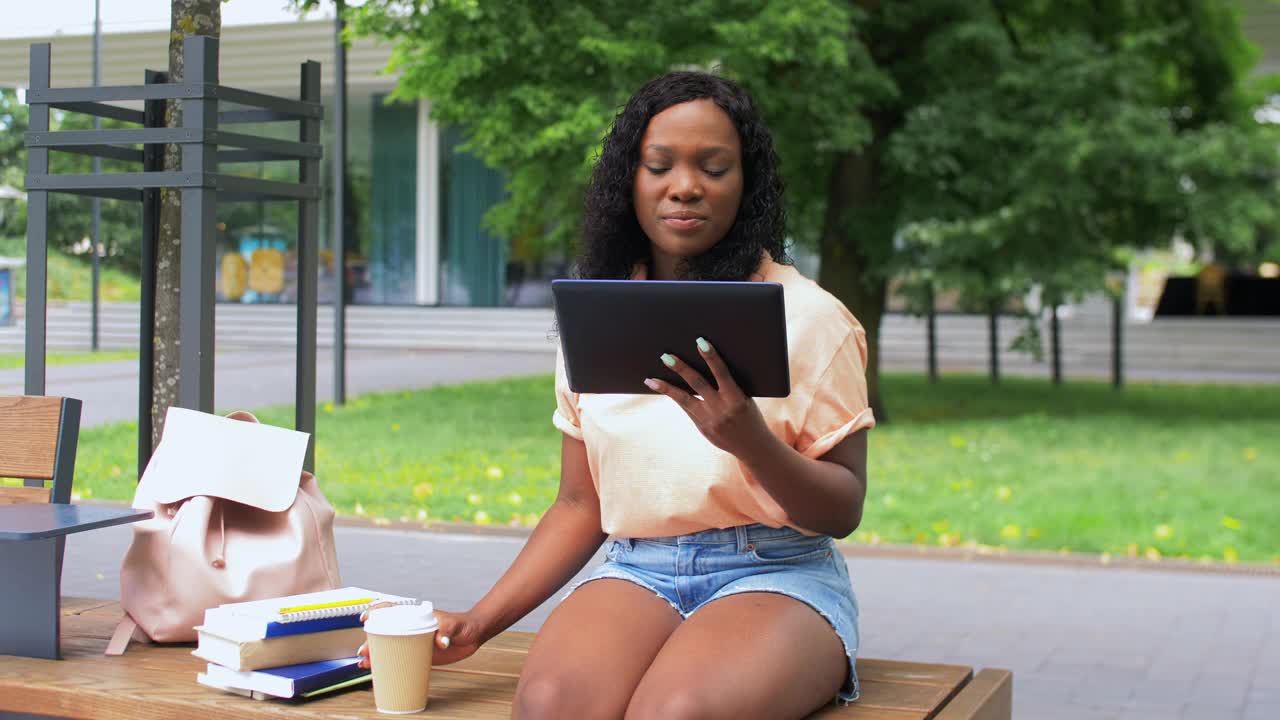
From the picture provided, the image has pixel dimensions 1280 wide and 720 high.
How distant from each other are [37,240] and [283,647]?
1.91 metres

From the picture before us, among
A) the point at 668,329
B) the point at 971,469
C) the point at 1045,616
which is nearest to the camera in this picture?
the point at 668,329

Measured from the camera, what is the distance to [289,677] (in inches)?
110

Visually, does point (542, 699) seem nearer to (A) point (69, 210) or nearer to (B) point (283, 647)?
(B) point (283, 647)

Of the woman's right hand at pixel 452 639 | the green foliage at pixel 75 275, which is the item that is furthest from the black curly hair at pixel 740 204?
the green foliage at pixel 75 275

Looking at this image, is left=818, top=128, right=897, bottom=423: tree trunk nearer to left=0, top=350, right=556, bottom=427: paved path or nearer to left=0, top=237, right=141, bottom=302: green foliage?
left=0, top=350, right=556, bottom=427: paved path

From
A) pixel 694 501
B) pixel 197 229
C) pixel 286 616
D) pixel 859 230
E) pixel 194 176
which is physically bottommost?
pixel 286 616

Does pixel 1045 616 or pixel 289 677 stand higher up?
pixel 289 677

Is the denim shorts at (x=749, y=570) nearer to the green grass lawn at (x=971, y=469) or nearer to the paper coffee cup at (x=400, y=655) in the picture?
the paper coffee cup at (x=400, y=655)

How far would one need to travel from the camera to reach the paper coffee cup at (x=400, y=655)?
273 cm

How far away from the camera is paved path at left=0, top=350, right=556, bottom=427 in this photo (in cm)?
1259

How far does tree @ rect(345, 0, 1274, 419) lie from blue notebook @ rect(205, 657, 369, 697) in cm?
686

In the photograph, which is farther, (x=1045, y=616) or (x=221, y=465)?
(x=1045, y=616)

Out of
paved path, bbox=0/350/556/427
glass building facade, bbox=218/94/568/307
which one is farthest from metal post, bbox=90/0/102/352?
glass building facade, bbox=218/94/568/307

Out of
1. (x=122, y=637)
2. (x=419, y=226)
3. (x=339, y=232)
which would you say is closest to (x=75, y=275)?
(x=339, y=232)
